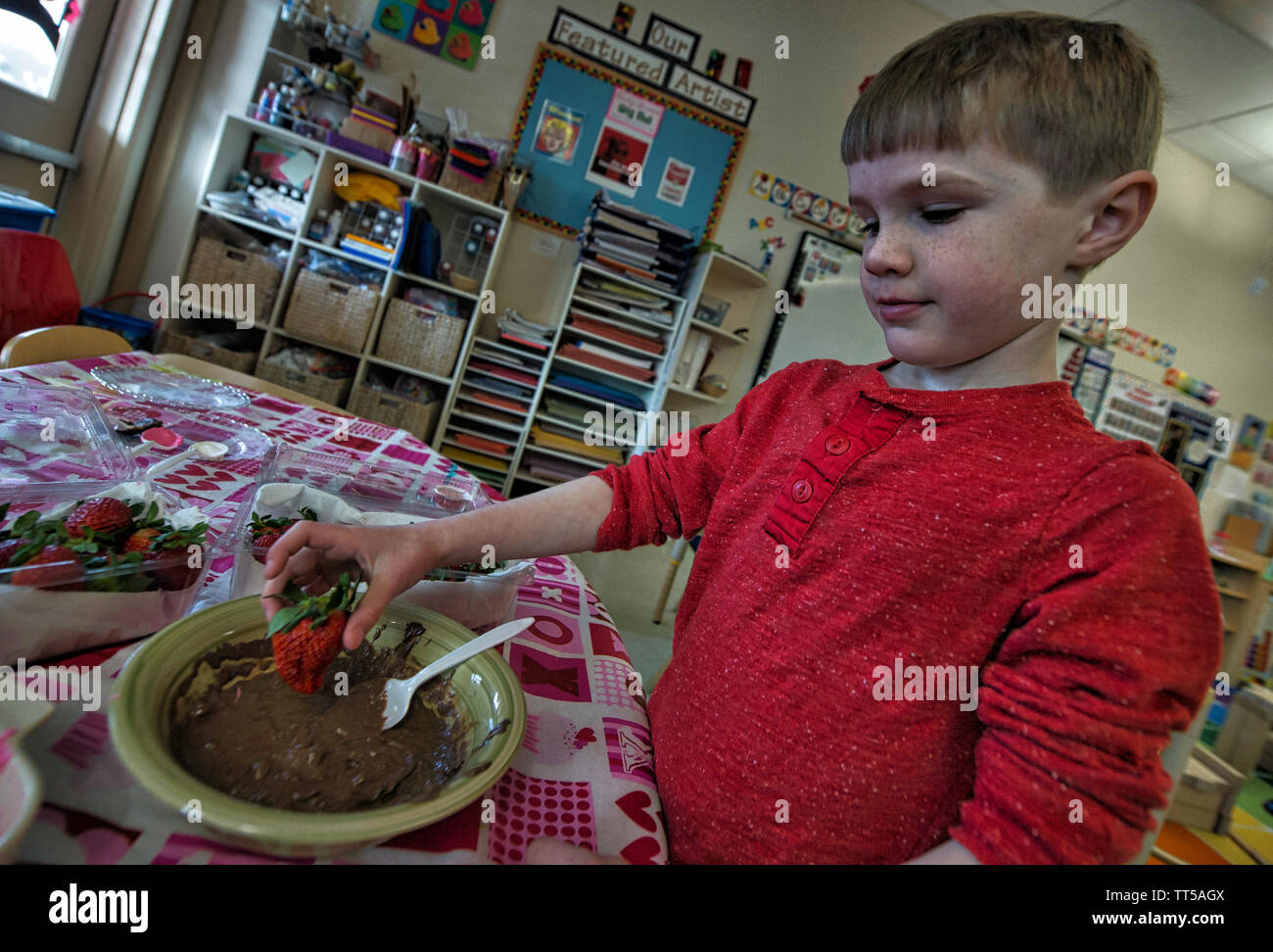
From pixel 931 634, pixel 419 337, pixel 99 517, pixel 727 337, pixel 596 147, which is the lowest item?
pixel 99 517

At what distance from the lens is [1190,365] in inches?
171

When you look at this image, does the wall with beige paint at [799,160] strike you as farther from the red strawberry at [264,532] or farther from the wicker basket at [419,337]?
the red strawberry at [264,532]

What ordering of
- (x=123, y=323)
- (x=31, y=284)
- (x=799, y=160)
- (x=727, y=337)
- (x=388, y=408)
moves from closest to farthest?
(x=31, y=284)
(x=123, y=323)
(x=388, y=408)
(x=727, y=337)
(x=799, y=160)

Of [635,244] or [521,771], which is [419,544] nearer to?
[521,771]

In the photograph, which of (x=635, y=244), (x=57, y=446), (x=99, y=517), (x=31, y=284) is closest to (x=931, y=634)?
(x=99, y=517)

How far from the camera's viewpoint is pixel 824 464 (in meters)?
0.65

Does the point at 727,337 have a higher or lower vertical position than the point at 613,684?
higher

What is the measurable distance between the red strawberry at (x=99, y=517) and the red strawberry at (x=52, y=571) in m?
0.05

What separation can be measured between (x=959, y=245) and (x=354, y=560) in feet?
1.94

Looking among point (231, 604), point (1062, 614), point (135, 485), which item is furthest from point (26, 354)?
point (1062, 614)

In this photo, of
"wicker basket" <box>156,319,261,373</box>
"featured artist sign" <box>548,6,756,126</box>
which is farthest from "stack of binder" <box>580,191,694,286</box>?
"wicker basket" <box>156,319,261,373</box>
